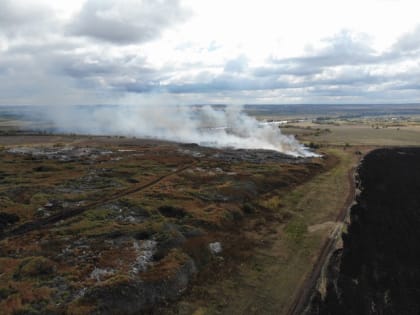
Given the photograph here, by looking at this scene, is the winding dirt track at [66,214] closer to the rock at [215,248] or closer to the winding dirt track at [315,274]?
the rock at [215,248]

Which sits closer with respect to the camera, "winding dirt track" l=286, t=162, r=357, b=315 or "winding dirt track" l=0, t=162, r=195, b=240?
"winding dirt track" l=286, t=162, r=357, b=315

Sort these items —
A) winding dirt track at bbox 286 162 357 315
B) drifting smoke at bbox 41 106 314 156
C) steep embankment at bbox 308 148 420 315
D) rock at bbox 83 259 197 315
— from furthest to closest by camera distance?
drifting smoke at bbox 41 106 314 156
steep embankment at bbox 308 148 420 315
winding dirt track at bbox 286 162 357 315
rock at bbox 83 259 197 315

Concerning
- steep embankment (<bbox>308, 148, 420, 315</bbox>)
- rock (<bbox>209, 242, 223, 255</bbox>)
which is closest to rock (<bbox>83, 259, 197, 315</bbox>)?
rock (<bbox>209, 242, 223, 255</bbox>)

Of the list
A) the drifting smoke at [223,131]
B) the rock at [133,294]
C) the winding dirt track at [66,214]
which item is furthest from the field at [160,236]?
the drifting smoke at [223,131]

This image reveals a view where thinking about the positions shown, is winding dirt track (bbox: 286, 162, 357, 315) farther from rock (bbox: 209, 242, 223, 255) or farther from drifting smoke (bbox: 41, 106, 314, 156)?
drifting smoke (bbox: 41, 106, 314, 156)

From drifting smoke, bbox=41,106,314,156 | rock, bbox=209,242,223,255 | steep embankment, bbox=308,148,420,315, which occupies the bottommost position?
steep embankment, bbox=308,148,420,315
